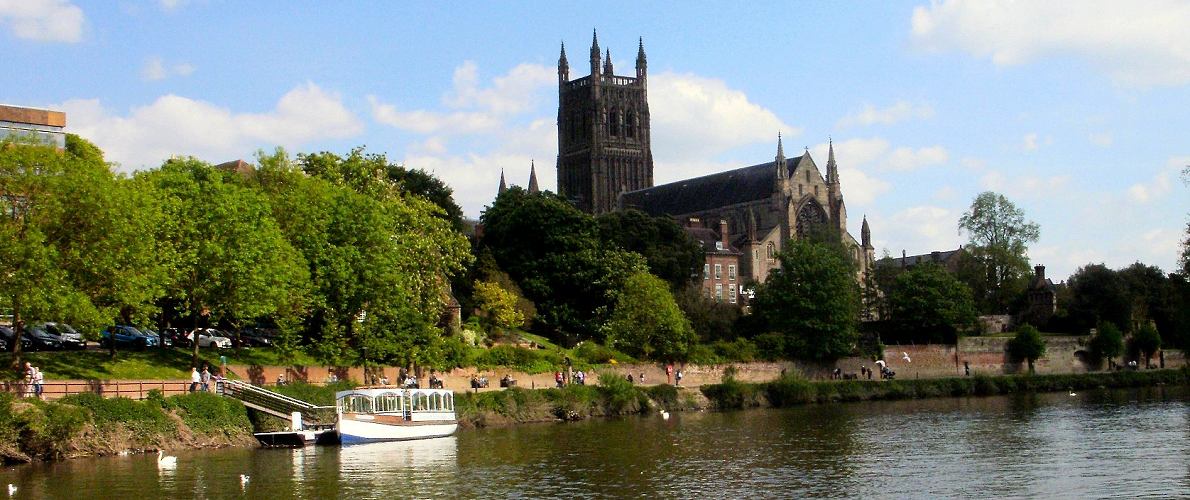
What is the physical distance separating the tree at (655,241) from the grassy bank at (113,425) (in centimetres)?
5452

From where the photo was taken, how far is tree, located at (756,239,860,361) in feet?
297

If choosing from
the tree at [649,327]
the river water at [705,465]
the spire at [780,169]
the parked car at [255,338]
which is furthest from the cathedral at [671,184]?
the river water at [705,465]

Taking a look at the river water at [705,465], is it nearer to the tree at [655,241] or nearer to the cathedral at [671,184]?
the tree at [655,241]

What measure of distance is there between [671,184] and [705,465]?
436ft

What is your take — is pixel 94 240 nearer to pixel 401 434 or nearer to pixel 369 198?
pixel 401 434

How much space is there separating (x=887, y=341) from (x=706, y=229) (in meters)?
45.9

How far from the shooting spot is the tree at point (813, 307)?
90438 millimetres

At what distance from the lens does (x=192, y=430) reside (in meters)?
48.3

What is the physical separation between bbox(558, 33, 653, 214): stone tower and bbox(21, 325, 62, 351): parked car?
410 feet

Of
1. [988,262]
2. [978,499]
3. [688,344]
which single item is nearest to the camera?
[978,499]

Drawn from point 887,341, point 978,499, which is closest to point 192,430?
point 978,499

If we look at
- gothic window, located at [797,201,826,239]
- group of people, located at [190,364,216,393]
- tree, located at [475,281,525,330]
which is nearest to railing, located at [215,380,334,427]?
group of people, located at [190,364,216,393]

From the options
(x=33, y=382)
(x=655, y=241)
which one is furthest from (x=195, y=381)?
(x=655, y=241)

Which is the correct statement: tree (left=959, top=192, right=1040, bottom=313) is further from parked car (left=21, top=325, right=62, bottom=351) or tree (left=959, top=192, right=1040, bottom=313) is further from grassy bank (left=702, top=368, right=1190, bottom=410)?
parked car (left=21, top=325, right=62, bottom=351)
